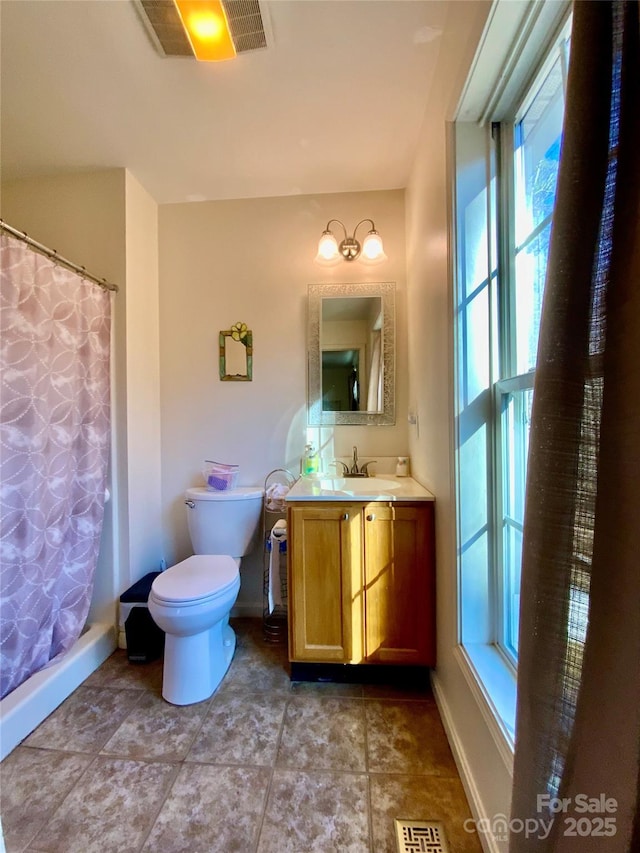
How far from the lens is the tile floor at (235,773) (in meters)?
0.93

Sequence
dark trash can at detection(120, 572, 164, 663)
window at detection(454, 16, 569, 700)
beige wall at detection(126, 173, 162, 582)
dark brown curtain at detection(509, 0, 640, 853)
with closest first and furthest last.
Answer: dark brown curtain at detection(509, 0, 640, 853) → window at detection(454, 16, 569, 700) → dark trash can at detection(120, 572, 164, 663) → beige wall at detection(126, 173, 162, 582)

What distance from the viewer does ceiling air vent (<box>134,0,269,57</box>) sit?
1.09m

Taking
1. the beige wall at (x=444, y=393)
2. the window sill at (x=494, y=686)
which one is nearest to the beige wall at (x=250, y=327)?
the beige wall at (x=444, y=393)

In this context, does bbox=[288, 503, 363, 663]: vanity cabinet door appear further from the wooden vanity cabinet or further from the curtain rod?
the curtain rod

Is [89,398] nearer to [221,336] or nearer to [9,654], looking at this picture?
[221,336]

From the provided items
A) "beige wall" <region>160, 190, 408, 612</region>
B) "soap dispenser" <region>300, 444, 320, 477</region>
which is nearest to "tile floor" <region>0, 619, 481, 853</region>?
"beige wall" <region>160, 190, 408, 612</region>

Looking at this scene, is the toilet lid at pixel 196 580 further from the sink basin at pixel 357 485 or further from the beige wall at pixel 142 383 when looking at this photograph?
the sink basin at pixel 357 485

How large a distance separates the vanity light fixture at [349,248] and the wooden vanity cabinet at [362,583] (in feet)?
4.54

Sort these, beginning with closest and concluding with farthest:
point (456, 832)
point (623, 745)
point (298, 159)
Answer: point (623, 745) → point (456, 832) → point (298, 159)

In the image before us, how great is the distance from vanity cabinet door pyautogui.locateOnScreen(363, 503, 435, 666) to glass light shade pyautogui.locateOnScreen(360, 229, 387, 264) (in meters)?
1.38

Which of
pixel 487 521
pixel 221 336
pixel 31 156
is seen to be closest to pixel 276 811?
pixel 487 521

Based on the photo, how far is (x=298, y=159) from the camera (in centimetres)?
174

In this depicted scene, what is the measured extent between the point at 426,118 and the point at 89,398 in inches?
76.9

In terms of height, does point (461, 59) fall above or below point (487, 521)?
→ above
